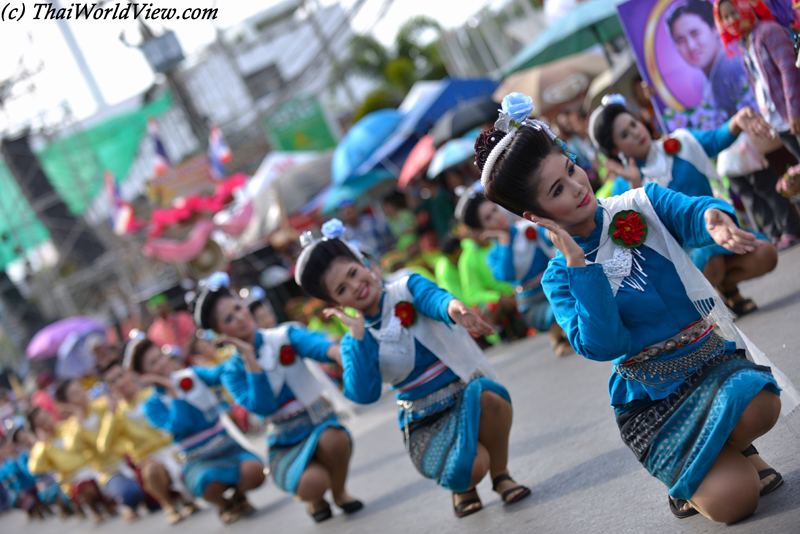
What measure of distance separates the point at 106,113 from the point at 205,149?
789cm

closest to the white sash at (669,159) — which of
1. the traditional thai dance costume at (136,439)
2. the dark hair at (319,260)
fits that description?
the dark hair at (319,260)

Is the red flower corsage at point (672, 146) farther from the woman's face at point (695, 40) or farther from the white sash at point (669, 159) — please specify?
the woman's face at point (695, 40)

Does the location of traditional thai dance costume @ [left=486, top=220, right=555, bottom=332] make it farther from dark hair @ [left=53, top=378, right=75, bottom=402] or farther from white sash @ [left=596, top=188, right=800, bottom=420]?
dark hair @ [left=53, top=378, right=75, bottom=402]

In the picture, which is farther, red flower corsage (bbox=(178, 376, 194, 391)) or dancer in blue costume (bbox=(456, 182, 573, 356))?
dancer in blue costume (bbox=(456, 182, 573, 356))

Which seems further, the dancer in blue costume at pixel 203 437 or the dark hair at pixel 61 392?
the dark hair at pixel 61 392

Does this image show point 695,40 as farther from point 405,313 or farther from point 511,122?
point 511,122

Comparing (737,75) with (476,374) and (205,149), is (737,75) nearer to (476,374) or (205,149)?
(476,374)

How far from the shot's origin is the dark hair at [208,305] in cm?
524

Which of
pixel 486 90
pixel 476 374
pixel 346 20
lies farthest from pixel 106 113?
pixel 476 374

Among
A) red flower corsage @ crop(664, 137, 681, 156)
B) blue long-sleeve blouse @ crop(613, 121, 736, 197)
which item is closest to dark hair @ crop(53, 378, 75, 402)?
blue long-sleeve blouse @ crop(613, 121, 736, 197)

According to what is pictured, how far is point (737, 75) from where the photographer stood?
5.98 metres

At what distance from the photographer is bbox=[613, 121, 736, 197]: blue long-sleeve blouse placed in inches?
195

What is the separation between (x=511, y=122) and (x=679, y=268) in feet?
2.52

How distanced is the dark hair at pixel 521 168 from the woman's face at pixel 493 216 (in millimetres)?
3974
